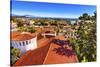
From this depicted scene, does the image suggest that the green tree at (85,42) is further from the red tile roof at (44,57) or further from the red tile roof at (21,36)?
the red tile roof at (21,36)

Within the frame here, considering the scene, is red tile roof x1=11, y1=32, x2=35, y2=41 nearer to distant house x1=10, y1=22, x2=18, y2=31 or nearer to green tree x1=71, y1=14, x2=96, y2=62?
distant house x1=10, y1=22, x2=18, y2=31

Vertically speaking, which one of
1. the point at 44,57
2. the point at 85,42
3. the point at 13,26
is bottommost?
the point at 44,57

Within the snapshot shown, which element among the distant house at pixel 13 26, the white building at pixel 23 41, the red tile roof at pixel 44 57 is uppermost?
the distant house at pixel 13 26

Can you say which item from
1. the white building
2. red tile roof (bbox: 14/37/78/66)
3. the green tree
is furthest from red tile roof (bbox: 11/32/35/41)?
the green tree

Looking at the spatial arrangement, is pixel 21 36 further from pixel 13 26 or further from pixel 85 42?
pixel 85 42

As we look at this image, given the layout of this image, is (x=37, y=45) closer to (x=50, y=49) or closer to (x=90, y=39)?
(x=50, y=49)

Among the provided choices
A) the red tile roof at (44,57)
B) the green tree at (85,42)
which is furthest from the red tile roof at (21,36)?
the green tree at (85,42)

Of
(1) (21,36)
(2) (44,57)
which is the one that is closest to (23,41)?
(1) (21,36)
